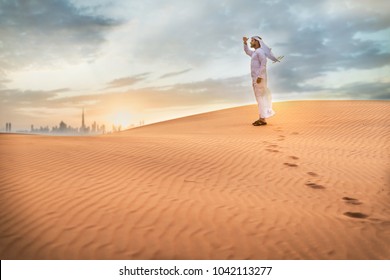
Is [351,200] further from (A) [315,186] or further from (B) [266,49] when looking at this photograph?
(B) [266,49]

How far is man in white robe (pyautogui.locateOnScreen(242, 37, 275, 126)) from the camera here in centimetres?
1379

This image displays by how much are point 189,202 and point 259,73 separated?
10.0 metres

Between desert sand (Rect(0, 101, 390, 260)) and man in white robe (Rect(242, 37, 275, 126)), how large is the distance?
17.1ft

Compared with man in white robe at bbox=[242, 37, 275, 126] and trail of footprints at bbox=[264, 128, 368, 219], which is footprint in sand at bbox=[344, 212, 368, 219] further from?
man in white robe at bbox=[242, 37, 275, 126]

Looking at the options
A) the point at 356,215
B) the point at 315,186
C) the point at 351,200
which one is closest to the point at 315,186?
the point at 315,186

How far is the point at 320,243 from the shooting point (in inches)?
163

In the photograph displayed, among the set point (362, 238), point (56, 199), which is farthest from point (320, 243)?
point (56, 199)

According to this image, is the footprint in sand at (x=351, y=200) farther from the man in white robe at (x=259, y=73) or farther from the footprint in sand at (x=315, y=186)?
the man in white robe at (x=259, y=73)

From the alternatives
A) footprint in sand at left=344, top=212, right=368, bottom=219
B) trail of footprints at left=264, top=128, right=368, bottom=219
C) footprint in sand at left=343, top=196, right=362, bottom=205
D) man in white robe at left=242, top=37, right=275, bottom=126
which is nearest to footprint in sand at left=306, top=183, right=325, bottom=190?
trail of footprints at left=264, top=128, right=368, bottom=219

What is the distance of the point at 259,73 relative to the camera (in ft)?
46.2

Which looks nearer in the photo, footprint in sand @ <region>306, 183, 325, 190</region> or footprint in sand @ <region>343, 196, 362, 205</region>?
footprint in sand @ <region>343, 196, 362, 205</region>

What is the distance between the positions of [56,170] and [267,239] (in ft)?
13.6
